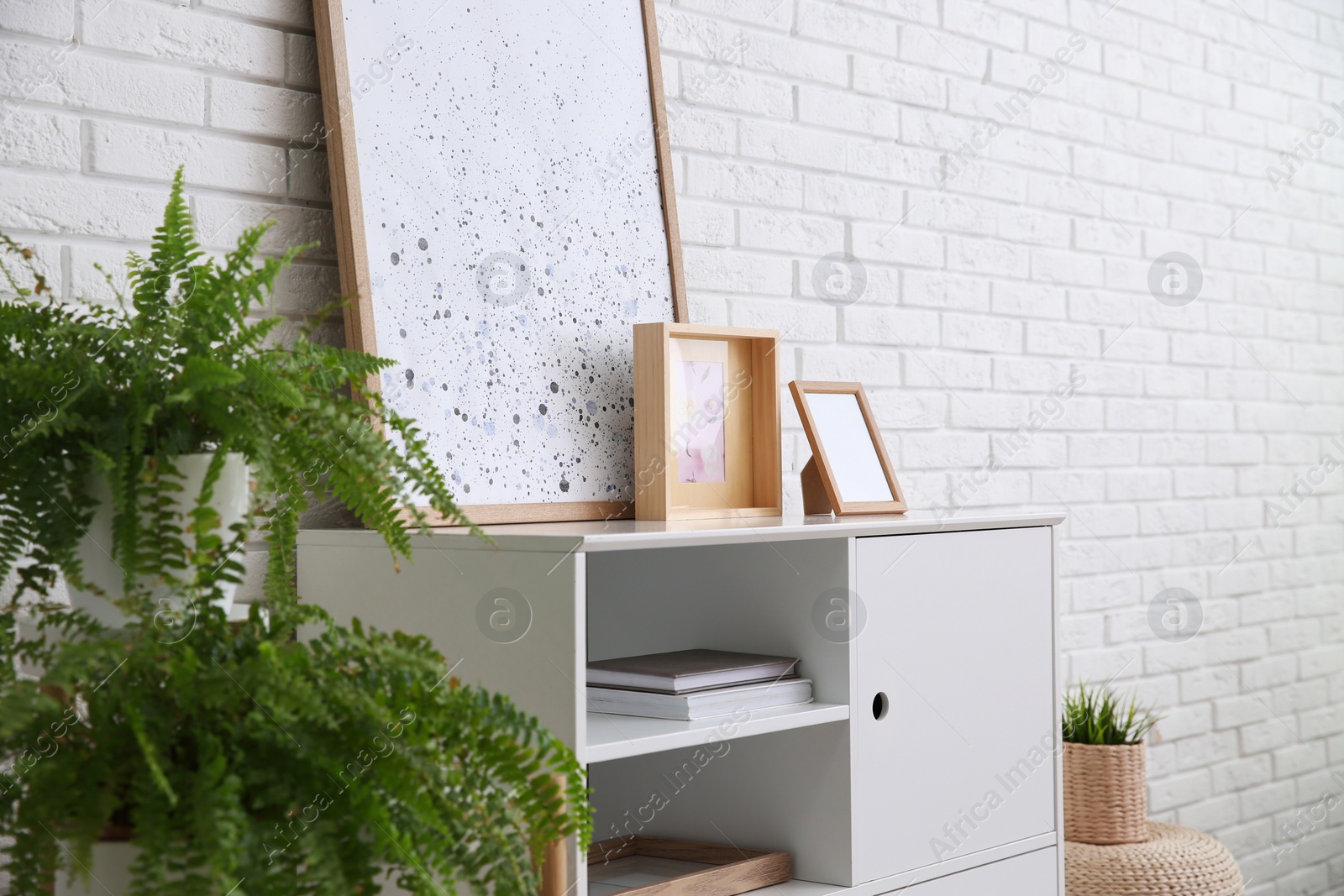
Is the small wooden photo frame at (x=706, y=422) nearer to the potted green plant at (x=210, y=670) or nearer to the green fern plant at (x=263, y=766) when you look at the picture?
the potted green plant at (x=210, y=670)

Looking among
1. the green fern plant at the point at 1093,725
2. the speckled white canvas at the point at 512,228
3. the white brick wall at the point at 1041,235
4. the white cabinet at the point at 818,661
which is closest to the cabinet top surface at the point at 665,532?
the white cabinet at the point at 818,661

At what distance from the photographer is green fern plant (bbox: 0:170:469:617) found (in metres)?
0.88

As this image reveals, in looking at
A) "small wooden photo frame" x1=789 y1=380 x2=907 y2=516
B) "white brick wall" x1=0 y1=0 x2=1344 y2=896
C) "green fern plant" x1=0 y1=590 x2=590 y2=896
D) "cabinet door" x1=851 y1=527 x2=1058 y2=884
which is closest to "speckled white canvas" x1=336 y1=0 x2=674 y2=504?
"white brick wall" x1=0 y1=0 x2=1344 y2=896

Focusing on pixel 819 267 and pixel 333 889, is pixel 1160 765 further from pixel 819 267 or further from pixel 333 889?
pixel 333 889

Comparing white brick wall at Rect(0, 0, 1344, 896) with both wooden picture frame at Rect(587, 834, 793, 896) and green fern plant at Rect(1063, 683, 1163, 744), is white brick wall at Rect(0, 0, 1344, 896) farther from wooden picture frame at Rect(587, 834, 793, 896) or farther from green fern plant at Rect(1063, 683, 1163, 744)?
wooden picture frame at Rect(587, 834, 793, 896)

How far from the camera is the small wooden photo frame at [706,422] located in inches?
62.0

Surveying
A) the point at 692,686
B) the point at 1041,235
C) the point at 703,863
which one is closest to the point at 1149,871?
the point at 703,863

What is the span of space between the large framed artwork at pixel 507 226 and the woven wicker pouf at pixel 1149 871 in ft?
3.40

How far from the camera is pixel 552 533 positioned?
3.95ft

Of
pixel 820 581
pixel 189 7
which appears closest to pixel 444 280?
pixel 189 7

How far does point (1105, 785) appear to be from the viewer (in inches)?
82.5

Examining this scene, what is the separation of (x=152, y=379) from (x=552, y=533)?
42 cm

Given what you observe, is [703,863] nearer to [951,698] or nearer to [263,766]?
[951,698]

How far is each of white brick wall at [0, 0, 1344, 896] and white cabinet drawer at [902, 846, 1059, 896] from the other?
2.23ft
